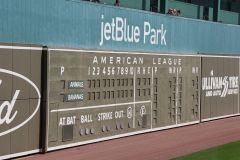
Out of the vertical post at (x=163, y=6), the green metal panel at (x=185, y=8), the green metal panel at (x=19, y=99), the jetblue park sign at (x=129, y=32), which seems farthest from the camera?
the green metal panel at (x=185, y=8)

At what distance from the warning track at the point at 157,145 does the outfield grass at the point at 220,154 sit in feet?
1.47

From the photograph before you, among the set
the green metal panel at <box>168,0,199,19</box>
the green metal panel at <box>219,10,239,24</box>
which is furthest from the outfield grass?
the green metal panel at <box>219,10,239,24</box>

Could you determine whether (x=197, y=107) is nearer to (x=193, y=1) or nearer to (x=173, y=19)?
(x=173, y=19)

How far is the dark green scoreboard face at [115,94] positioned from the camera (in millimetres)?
15406

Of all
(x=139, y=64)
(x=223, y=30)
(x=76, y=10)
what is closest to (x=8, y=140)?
(x=76, y=10)

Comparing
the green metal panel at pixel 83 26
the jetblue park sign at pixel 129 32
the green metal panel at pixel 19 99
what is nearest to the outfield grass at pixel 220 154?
the green metal panel at pixel 19 99

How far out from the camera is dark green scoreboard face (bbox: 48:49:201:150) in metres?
15.4

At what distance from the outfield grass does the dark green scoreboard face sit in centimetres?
321

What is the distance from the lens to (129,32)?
18766mm

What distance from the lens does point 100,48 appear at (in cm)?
1725

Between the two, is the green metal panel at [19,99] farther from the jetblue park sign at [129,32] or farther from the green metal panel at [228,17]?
the green metal panel at [228,17]

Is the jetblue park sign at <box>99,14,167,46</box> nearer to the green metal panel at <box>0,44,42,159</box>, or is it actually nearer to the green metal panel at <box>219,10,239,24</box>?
the green metal panel at <box>0,44,42,159</box>

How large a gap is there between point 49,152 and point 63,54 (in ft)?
9.26

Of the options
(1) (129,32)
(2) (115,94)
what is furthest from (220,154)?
(1) (129,32)
